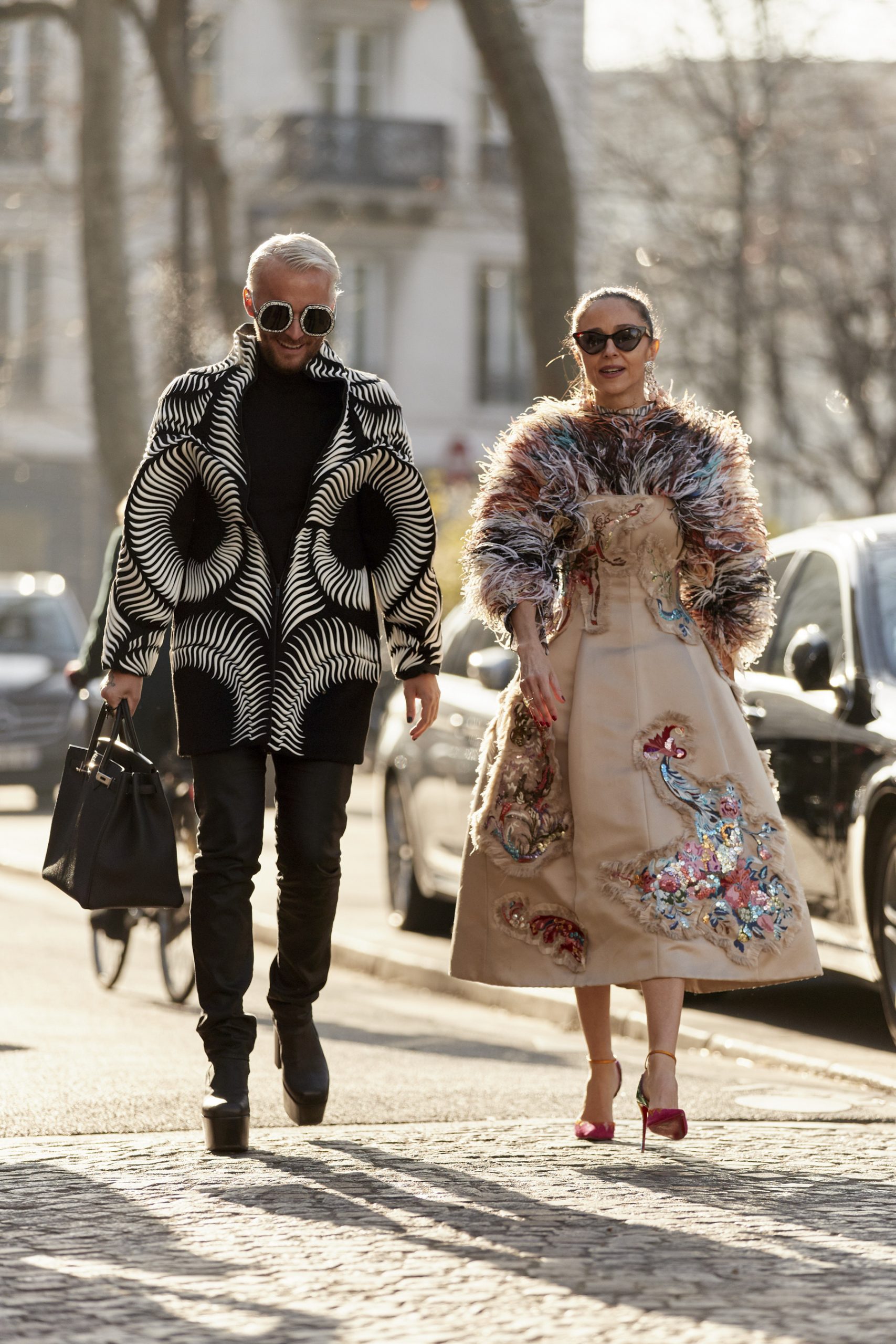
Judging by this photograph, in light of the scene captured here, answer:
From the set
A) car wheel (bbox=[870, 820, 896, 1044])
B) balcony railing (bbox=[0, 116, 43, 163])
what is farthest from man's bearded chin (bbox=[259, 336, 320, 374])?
balcony railing (bbox=[0, 116, 43, 163])

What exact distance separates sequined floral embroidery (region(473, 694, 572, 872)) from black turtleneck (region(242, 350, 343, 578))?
73 cm

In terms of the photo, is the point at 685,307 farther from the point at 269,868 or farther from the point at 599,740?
the point at 599,740

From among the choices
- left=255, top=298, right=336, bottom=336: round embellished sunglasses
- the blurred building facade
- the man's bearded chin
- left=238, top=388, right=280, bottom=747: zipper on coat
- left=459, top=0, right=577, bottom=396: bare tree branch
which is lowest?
left=238, top=388, right=280, bottom=747: zipper on coat

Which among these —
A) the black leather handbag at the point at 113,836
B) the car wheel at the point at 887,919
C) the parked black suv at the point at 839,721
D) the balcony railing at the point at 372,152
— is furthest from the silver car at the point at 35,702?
the balcony railing at the point at 372,152

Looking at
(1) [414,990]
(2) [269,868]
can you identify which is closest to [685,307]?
(2) [269,868]

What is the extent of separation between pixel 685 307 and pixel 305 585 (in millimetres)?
28143

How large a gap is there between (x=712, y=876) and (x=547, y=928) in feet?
1.34

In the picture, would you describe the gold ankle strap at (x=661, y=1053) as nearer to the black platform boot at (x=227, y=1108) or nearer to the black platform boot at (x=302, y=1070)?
the black platform boot at (x=302, y=1070)

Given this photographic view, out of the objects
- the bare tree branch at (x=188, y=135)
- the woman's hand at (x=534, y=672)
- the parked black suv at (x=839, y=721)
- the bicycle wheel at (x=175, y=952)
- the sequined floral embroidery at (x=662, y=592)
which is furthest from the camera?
the bare tree branch at (x=188, y=135)

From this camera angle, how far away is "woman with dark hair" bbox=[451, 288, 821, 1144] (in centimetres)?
566

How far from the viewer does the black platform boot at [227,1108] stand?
546 cm

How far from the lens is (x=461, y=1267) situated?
173 inches

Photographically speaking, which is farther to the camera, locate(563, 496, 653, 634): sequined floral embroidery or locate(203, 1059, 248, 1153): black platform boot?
locate(563, 496, 653, 634): sequined floral embroidery

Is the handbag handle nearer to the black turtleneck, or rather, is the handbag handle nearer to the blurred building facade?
the black turtleneck
